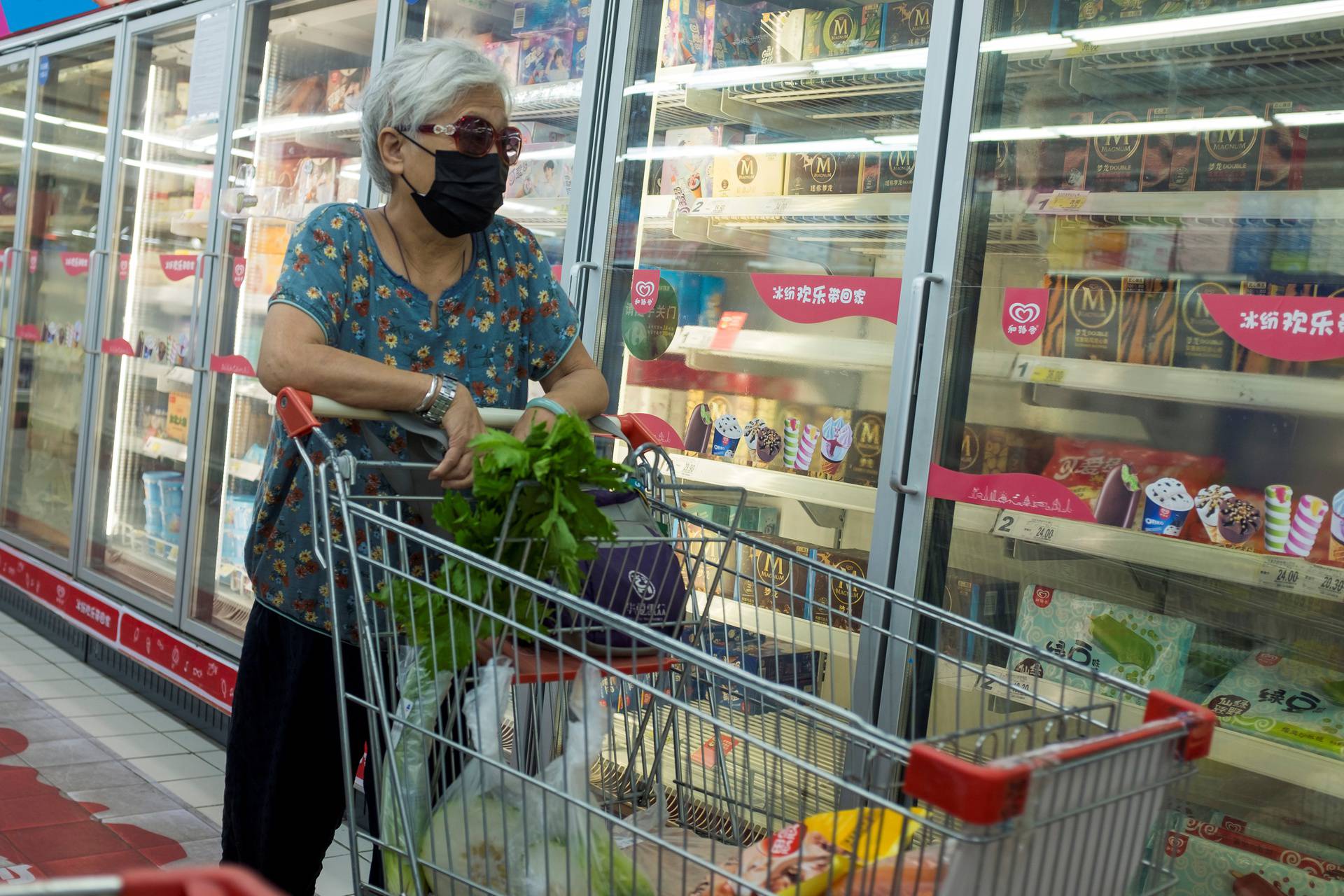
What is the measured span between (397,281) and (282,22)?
8.87 ft

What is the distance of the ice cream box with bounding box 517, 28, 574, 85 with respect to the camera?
11.1 ft

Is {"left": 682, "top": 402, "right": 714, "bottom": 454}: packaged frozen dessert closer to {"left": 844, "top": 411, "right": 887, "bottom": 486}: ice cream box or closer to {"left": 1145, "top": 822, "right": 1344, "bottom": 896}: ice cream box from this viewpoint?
{"left": 844, "top": 411, "right": 887, "bottom": 486}: ice cream box

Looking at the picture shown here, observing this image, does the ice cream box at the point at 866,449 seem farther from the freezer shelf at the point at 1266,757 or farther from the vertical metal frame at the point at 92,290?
the vertical metal frame at the point at 92,290

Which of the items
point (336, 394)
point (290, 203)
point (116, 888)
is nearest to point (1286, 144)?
point (336, 394)

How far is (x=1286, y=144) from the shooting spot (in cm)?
209

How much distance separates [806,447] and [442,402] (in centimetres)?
111

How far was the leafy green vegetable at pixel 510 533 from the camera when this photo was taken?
4.96 ft

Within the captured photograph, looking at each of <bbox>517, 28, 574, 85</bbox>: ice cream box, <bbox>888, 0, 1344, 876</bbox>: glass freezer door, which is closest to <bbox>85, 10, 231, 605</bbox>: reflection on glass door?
<bbox>517, 28, 574, 85</bbox>: ice cream box

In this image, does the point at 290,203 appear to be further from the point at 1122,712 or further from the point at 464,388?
the point at 1122,712

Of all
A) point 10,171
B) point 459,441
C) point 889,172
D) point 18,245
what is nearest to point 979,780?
point 459,441

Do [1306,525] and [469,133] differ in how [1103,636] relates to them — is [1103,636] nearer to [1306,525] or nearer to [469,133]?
[1306,525]

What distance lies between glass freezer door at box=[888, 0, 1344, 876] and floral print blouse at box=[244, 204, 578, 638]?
2.53 ft

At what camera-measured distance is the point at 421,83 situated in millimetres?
1893

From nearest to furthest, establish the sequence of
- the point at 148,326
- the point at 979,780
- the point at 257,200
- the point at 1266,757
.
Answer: the point at 979,780 → the point at 1266,757 → the point at 257,200 → the point at 148,326
